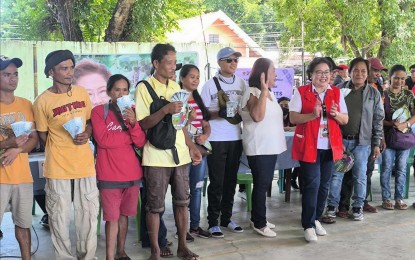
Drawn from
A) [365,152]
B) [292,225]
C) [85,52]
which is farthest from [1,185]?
[85,52]

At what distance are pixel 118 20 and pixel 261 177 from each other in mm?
6103

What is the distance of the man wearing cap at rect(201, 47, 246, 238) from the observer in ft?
16.8

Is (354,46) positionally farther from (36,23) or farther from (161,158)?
(161,158)

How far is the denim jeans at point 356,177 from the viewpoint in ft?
18.7

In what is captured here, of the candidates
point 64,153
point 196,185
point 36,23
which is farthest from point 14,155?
point 36,23

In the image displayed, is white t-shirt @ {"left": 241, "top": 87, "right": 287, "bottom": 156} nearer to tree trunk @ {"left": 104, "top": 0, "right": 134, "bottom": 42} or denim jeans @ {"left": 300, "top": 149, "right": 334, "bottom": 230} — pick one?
denim jeans @ {"left": 300, "top": 149, "right": 334, "bottom": 230}

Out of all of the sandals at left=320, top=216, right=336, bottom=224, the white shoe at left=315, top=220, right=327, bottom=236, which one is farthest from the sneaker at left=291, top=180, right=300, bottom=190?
the white shoe at left=315, top=220, right=327, bottom=236

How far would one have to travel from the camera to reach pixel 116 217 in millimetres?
4227

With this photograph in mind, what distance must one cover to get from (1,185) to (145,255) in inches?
59.5

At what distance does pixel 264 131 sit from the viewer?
5.02 meters

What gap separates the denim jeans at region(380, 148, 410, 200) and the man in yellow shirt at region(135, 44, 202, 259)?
2886 millimetres

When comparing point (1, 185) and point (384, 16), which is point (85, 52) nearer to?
point (1, 185)

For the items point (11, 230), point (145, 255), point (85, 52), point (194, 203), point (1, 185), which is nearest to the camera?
point (1, 185)

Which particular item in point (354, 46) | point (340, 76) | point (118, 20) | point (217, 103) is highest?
point (118, 20)
